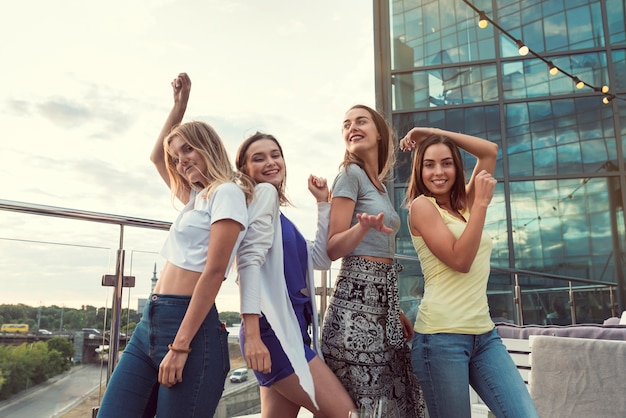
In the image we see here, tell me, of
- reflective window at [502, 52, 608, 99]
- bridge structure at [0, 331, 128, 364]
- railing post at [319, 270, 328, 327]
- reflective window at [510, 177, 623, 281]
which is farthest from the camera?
reflective window at [502, 52, 608, 99]

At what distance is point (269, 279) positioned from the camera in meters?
1.40

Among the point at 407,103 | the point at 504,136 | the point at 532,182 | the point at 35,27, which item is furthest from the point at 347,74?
the point at 35,27

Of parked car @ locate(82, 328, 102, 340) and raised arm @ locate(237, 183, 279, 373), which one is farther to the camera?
parked car @ locate(82, 328, 102, 340)

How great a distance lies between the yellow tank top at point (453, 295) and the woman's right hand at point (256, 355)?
488 mm

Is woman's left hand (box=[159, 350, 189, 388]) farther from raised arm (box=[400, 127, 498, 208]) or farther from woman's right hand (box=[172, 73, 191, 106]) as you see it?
raised arm (box=[400, 127, 498, 208])

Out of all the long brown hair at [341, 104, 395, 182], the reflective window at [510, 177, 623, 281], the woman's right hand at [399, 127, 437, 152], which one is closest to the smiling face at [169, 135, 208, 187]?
the long brown hair at [341, 104, 395, 182]

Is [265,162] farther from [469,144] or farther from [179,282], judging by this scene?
[469,144]

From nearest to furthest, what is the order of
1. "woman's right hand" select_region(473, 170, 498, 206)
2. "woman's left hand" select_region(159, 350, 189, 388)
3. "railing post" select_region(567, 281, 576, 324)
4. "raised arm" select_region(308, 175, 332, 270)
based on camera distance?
"woman's left hand" select_region(159, 350, 189, 388) < "woman's right hand" select_region(473, 170, 498, 206) < "raised arm" select_region(308, 175, 332, 270) < "railing post" select_region(567, 281, 576, 324)

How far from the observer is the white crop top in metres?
1.27

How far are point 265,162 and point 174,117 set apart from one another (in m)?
0.43

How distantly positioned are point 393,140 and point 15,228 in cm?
147

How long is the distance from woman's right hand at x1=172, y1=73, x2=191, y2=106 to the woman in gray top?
0.64m

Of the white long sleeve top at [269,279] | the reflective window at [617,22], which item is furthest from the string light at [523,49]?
the white long sleeve top at [269,279]

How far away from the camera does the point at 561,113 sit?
29.6 feet
